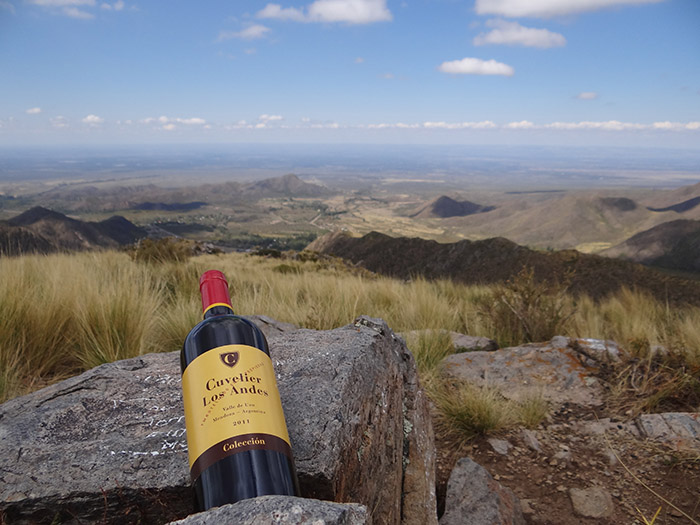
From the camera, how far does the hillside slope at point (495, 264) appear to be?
45.4 feet

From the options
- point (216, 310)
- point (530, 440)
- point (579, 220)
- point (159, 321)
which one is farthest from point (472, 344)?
point (579, 220)

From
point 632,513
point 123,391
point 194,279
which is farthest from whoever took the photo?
point 194,279

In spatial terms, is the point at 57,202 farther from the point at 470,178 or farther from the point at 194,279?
the point at 470,178

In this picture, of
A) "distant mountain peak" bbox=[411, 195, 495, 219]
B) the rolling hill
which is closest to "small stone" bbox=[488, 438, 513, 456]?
the rolling hill

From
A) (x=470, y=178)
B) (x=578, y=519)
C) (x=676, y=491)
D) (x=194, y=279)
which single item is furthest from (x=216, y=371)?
(x=470, y=178)

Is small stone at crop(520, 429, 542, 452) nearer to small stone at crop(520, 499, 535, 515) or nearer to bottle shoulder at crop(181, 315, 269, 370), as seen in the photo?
small stone at crop(520, 499, 535, 515)

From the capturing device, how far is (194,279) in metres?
5.79

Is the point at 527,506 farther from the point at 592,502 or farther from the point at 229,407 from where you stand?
the point at 229,407

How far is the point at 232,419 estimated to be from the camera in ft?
3.20

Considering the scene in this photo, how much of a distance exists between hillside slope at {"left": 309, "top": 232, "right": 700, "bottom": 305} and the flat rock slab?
211 cm

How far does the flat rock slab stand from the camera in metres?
3.35

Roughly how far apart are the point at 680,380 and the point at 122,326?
4.19 meters

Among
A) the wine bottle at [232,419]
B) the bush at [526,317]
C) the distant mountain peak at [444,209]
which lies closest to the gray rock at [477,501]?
the wine bottle at [232,419]

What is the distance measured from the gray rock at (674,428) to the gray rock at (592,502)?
682mm
